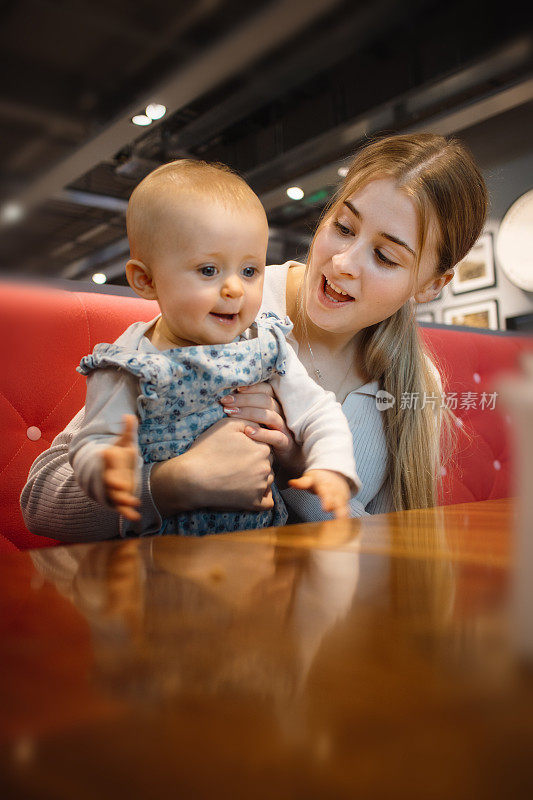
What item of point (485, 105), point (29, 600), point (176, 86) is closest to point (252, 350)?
point (29, 600)

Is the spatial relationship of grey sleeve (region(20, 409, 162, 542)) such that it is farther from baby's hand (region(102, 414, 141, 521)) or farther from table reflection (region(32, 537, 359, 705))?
table reflection (region(32, 537, 359, 705))

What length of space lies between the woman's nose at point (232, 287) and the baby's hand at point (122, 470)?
302mm

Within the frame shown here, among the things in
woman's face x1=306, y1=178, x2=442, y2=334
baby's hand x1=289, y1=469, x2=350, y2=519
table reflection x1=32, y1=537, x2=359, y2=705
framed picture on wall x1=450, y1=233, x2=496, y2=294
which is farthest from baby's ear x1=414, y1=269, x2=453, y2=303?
framed picture on wall x1=450, y1=233, x2=496, y2=294

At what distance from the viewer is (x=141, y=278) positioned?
886 millimetres

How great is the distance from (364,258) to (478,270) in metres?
2.83

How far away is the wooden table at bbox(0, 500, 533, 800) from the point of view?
0.13 m

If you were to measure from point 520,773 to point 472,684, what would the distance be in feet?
0.16

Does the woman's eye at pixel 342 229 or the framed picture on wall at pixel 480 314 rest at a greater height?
the framed picture on wall at pixel 480 314

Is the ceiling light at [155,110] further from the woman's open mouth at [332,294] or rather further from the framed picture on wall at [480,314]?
the woman's open mouth at [332,294]

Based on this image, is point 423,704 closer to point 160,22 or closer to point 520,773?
point 520,773

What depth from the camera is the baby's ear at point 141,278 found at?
0.87 meters

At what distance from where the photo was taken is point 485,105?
360cm

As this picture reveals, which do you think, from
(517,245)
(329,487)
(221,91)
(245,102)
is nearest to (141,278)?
(329,487)

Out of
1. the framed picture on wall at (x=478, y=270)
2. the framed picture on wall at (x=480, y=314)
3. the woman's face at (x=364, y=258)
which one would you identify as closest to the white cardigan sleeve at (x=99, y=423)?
the woman's face at (x=364, y=258)
